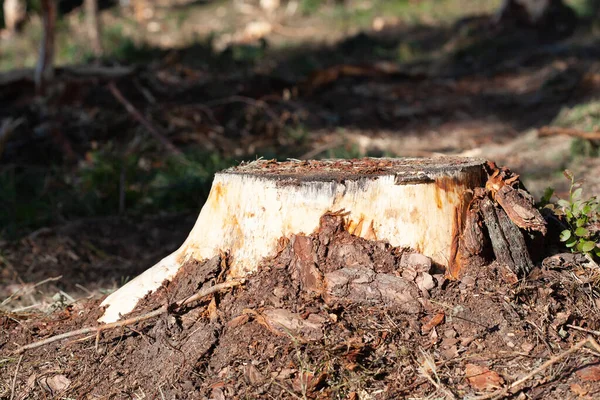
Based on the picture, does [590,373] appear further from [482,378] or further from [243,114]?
[243,114]

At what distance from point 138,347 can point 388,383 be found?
85 cm

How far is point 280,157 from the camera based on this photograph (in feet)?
20.1

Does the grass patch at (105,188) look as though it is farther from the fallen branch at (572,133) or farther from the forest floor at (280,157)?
the fallen branch at (572,133)

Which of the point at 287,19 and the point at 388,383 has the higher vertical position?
the point at 287,19

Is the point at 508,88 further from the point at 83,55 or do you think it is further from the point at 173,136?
the point at 83,55

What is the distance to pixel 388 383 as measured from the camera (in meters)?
2.22

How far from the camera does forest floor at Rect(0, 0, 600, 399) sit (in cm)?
227

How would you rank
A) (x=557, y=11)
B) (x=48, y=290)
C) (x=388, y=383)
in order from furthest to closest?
1. (x=557, y=11)
2. (x=48, y=290)
3. (x=388, y=383)

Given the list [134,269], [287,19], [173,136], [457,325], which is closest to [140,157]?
[173,136]

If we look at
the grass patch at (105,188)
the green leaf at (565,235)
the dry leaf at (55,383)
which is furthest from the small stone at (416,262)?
the grass patch at (105,188)

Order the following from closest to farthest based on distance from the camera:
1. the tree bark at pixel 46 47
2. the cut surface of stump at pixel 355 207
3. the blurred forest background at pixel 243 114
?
the cut surface of stump at pixel 355 207 < the blurred forest background at pixel 243 114 < the tree bark at pixel 46 47

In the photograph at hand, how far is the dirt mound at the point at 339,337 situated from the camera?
2.21 m

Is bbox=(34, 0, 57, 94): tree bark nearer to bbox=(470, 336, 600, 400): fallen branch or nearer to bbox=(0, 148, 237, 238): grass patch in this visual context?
bbox=(0, 148, 237, 238): grass patch

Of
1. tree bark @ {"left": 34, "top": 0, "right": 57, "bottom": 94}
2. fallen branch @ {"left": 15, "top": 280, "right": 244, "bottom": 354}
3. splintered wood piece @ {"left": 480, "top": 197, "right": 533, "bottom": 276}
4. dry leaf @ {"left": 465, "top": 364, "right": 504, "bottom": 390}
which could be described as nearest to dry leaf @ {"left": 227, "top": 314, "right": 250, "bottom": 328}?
fallen branch @ {"left": 15, "top": 280, "right": 244, "bottom": 354}
